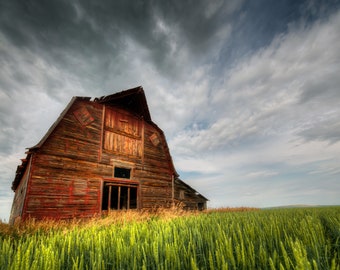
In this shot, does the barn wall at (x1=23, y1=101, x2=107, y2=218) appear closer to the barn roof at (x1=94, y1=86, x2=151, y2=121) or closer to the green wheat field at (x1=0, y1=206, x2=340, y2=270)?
the barn roof at (x1=94, y1=86, x2=151, y2=121)

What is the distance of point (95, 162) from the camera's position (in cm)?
1135

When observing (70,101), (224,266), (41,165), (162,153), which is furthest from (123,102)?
(224,266)

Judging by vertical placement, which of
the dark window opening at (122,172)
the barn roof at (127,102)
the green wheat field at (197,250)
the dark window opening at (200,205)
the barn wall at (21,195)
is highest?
the barn roof at (127,102)

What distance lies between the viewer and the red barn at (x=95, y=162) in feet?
30.6

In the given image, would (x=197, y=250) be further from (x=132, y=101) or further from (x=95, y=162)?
(x=132, y=101)

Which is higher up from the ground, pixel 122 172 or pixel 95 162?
pixel 95 162

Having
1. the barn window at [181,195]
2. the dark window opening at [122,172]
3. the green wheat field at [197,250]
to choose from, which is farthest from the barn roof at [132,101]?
the green wheat field at [197,250]

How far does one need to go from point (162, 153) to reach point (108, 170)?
16.1ft

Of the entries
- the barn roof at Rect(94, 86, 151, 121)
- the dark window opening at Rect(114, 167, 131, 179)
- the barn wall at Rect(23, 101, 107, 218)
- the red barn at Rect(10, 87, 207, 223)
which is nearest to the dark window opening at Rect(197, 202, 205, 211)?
the red barn at Rect(10, 87, 207, 223)

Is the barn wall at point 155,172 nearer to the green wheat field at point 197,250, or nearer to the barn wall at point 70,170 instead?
the barn wall at point 70,170

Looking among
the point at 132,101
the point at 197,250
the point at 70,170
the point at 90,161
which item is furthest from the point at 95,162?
the point at 197,250

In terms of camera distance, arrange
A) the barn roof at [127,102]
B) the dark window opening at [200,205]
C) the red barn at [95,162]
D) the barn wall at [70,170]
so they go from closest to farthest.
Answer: the barn wall at [70,170] → the red barn at [95,162] → the barn roof at [127,102] → the dark window opening at [200,205]

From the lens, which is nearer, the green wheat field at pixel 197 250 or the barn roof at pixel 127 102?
the green wheat field at pixel 197 250

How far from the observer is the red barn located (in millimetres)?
9328
